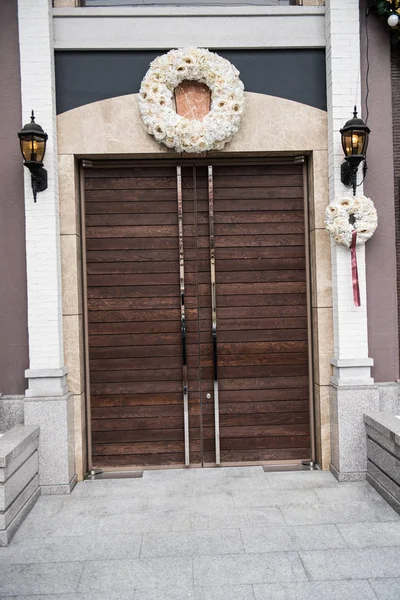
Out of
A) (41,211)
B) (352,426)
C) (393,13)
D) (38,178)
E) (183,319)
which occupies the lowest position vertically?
(352,426)

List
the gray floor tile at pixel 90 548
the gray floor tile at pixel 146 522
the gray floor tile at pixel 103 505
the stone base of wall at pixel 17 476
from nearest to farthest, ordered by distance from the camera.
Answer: the gray floor tile at pixel 90 548 → the stone base of wall at pixel 17 476 → the gray floor tile at pixel 146 522 → the gray floor tile at pixel 103 505

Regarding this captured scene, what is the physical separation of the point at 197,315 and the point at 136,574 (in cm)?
265

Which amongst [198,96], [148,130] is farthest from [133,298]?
[198,96]

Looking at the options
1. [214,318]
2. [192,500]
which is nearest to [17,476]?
[192,500]

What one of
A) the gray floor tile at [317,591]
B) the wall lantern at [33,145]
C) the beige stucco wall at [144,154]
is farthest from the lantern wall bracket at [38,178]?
the gray floor tile at [317,591]

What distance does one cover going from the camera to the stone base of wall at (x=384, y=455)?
429cm

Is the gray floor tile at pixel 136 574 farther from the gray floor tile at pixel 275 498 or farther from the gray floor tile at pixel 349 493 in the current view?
the gray floor tile at pixel 349 493

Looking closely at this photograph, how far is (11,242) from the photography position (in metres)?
5.07

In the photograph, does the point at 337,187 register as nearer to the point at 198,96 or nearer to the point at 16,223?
the point at 198,96

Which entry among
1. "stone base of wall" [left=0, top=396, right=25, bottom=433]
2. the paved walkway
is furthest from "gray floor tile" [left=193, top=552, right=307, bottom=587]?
"stone base of wall" [left=0, top=396, right=25, bottom=433]

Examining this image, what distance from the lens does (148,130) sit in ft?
16.6

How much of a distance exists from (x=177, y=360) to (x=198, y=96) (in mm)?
2753

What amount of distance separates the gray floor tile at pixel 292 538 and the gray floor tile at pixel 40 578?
1248 millimetres

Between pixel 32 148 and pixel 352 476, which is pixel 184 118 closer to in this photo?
pixel 32 148
